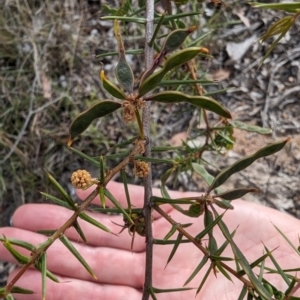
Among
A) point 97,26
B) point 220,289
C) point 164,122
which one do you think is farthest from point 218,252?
point 97,26

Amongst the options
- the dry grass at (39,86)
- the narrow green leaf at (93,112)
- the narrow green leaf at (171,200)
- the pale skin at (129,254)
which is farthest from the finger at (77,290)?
the narrow green leaf at (93,112)

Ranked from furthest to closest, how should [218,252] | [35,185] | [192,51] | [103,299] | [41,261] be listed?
[35,185], [103,299], [218,252], [41,261], [192,51]

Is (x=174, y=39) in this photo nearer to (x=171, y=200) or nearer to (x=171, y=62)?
(x=171, y=62)

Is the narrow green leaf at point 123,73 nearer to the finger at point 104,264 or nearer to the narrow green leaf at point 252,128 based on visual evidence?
the narrow green leaf at point 252,128

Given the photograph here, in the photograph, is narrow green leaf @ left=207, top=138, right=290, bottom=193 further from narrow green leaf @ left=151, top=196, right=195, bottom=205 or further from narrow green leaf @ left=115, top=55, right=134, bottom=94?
narrow green leaf @ left=115, top=55, right=134, bottom=94

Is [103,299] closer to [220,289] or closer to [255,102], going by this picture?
[220,289]

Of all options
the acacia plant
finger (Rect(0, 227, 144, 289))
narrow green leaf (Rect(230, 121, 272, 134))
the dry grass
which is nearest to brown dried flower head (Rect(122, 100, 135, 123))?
the acacia plant
